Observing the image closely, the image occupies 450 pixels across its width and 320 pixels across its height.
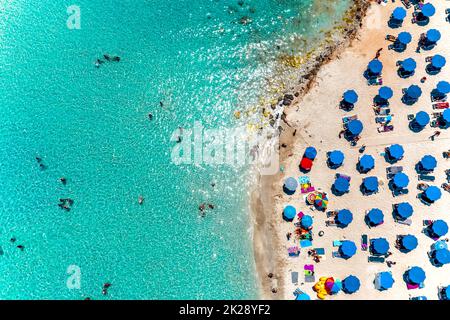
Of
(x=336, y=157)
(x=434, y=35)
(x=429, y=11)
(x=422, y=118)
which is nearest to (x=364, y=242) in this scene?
(x=336, y=157)

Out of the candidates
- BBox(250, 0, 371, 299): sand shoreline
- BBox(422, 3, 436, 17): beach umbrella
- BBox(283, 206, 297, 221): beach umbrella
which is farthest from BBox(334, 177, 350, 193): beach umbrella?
BBox(422, 3, 436, 17): beach umbrella

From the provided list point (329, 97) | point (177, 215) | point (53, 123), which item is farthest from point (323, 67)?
point (53, 123)

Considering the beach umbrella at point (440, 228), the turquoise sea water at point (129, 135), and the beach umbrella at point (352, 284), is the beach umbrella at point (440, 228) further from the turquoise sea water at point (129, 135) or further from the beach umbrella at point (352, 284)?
the turquoise sea water at point (129, 135)

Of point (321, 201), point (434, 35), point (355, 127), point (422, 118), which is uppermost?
point (434, 35)

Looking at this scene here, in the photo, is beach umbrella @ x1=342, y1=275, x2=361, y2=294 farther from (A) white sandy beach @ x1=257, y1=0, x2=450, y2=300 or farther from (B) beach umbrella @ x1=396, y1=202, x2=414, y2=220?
(B) beach umbrella @ x1=396, y1=202, x2=414, y2=220

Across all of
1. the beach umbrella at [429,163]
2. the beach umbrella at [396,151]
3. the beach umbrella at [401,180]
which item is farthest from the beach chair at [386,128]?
the beach umbrella at [401,180]

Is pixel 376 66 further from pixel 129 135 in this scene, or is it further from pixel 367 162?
pixel 129 135
